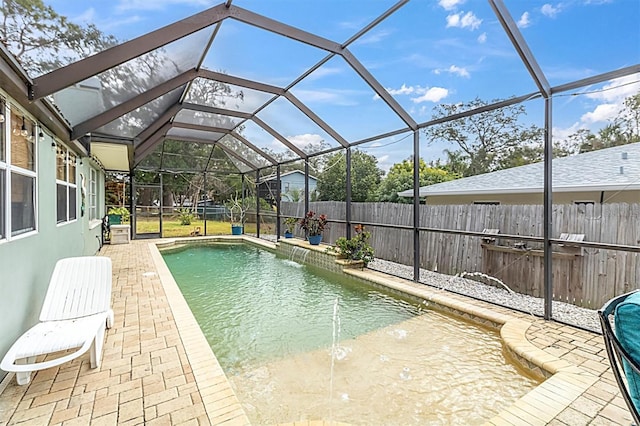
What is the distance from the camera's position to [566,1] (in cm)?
343

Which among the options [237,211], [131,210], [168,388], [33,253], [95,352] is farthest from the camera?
[237,211]

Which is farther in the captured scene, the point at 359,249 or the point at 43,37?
the point at 359,249

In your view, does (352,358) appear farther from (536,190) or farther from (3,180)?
(536,190)

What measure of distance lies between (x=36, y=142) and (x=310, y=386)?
158 inches

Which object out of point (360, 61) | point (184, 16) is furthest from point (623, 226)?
point (184, 16)

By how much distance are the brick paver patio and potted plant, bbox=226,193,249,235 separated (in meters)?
10.7

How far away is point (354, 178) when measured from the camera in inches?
574

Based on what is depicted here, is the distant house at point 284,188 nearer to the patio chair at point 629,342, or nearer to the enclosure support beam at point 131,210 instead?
the enclosure support beam at point 131,210

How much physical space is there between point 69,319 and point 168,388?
139cm

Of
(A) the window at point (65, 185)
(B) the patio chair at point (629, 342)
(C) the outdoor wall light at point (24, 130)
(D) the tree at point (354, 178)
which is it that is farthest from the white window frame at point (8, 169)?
(D) the tree at point (354, 178)

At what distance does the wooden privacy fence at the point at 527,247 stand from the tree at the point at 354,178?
4.36m

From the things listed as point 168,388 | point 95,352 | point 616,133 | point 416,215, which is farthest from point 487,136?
point 95,352

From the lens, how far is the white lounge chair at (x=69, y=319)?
239 cm

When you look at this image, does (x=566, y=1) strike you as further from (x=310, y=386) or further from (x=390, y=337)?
(x=310, y=386)
